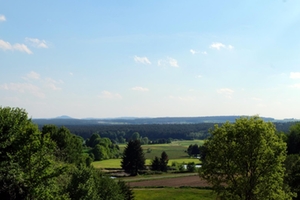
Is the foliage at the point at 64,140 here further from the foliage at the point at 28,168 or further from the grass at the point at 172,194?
the foliage at the point at 28,168

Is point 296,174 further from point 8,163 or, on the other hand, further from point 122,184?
point 8,163

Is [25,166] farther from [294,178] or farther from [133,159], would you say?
[133,159]

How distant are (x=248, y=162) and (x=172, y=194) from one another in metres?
28.4

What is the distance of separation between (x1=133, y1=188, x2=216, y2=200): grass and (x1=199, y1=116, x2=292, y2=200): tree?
2115cm

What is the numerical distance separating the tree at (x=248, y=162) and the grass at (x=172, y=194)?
833 inches

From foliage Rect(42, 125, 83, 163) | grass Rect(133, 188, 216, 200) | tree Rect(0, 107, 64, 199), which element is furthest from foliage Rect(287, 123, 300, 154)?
tree Rect(0, 107, 64, 199)

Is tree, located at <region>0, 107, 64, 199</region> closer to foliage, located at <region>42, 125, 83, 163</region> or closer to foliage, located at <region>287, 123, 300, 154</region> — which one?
foliage, located at <region>42, 125, 83, 163</region>

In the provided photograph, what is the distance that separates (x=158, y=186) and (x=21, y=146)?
44.5 meters

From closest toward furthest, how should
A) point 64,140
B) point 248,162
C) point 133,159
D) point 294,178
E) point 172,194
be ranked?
point 248,162
point 294,178
point 172,194
point 64,140
point 133,159

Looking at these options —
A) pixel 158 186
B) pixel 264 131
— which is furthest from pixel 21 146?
pixel 158 186

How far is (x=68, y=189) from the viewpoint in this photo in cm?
2920

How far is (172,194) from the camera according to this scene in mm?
55812

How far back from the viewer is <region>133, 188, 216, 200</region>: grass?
52.4 m

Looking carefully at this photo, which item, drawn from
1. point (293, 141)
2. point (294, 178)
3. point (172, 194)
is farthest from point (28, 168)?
point (293, 141)
